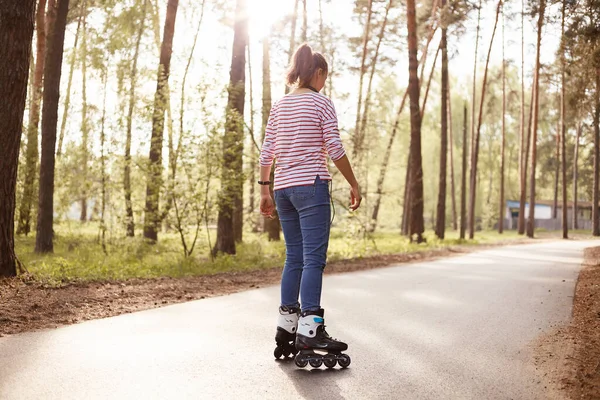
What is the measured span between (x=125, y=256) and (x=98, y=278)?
4.08 m

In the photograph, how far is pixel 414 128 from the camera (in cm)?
2369

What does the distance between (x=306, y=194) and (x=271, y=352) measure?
123 cm

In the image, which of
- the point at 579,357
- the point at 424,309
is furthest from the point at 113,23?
the point at 579,357

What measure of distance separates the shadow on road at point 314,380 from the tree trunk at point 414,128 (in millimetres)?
19135

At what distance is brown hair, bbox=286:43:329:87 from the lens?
446 cm

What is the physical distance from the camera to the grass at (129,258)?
9.93 metres

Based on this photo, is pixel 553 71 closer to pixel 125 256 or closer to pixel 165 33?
pixel 165 33

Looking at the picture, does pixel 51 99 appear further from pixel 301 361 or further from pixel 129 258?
→ pixel 301 361

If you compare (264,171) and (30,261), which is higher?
(264,171)

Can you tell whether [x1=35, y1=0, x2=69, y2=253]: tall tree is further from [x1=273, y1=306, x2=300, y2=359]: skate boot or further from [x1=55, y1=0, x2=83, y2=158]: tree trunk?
[x1=273, y1=306, x2=300, y2=359]: skate boot

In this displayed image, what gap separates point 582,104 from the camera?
14.8 m

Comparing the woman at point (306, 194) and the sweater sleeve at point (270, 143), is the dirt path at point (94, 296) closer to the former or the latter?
the woman at point (306, 194)

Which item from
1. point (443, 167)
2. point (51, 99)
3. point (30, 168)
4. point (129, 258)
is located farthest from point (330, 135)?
point (443, 167)

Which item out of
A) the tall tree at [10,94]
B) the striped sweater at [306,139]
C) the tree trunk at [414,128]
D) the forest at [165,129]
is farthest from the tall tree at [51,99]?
the tree trunk at [414,128]
